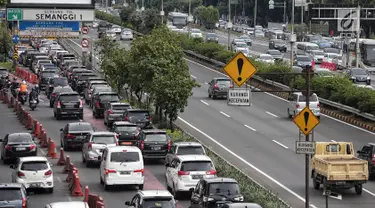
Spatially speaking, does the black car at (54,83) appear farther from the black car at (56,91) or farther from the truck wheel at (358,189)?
the truck wheel at (358,189)

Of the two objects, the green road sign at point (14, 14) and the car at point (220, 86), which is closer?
the green road sign at point (14, 14)

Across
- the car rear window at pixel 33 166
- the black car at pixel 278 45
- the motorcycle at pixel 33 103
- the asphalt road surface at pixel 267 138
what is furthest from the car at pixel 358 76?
the car rear window at pixel 33 166

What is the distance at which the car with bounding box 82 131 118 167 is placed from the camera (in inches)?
1753

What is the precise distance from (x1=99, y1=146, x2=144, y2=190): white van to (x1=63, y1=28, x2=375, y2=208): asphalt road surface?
17.3 feet

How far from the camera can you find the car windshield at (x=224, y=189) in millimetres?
32709

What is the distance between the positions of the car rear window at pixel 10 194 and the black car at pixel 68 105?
90.8ft

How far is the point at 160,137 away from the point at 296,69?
32.7m

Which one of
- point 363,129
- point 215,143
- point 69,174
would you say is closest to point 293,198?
point 69,174

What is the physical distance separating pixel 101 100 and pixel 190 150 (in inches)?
785

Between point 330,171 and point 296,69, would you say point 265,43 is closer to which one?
point 296,69

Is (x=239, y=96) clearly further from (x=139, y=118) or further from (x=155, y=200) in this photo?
(x=139, y=118)

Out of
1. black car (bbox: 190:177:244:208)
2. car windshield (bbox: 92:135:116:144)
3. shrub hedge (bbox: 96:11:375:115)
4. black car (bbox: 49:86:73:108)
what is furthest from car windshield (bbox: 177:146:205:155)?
black car (bbox: 49:86:73:108)

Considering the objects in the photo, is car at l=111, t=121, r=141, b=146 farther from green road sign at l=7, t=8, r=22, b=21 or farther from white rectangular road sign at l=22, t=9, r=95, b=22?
green road sign at l=7, t=8, r=22, b=21

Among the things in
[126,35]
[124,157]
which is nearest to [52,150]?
[124,157]
